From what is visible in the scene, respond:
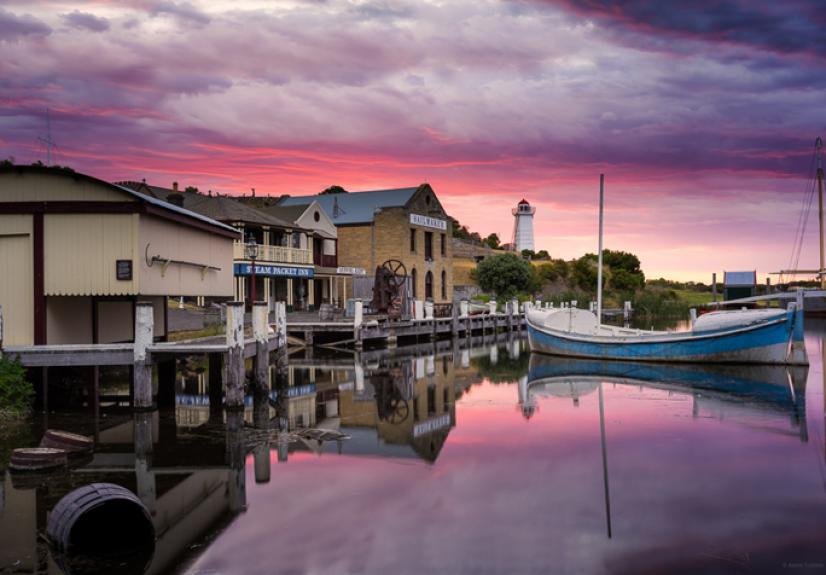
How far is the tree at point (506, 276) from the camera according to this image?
78750mm

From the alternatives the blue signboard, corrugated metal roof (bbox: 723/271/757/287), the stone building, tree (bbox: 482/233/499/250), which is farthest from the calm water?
tree (bbox: 482/233/499/250)

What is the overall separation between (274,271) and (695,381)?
25.5 meters

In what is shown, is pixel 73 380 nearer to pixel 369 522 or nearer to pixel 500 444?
pixel 500 444

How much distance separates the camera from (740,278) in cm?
7119

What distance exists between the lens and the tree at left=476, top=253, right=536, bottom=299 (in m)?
78.8

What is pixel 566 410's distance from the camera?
1956 centimetres

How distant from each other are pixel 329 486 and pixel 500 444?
4713 millimetres

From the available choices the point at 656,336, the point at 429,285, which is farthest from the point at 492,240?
the point at 656,336

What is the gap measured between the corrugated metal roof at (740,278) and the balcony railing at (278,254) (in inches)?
1667

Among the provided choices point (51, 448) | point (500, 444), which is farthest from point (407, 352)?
point (51, 448)

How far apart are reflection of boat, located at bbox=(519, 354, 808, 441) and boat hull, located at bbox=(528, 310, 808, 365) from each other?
311mm

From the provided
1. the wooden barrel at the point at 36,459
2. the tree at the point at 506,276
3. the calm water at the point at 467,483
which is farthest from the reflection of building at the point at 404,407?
the tree at the point at 506,276

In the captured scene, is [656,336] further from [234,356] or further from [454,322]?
[454,322]

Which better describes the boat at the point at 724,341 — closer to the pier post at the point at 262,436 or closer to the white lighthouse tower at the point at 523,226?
the pier post at the point at 262,436
